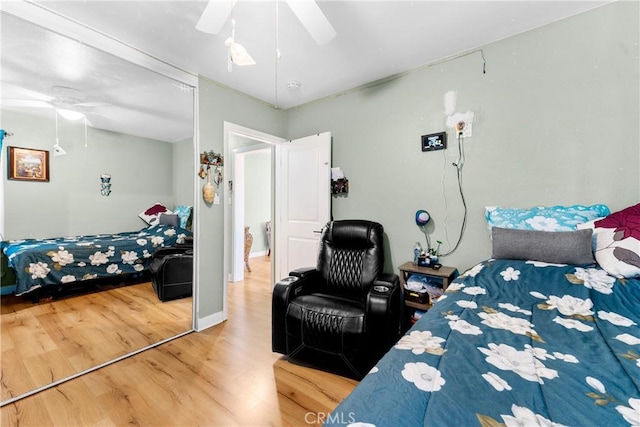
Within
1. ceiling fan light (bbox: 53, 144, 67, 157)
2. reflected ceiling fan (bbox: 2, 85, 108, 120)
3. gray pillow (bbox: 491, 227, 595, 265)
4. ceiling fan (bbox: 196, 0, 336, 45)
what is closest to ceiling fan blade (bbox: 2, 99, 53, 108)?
reflected ceiling fan (bbox: 2, 85, 108, 120)

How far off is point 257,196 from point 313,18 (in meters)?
5.03

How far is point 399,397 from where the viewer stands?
693 mm

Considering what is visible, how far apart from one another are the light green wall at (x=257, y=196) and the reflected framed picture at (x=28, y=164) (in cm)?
411

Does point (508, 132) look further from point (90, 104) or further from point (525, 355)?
point (90, 104)

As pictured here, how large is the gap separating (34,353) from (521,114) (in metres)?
4.17

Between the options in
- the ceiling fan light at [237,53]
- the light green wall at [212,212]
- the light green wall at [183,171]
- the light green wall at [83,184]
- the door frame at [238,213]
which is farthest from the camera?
the door frame at [238,213]

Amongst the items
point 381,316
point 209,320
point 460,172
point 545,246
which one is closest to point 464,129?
point 460,172

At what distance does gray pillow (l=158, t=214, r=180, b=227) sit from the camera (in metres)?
2.51

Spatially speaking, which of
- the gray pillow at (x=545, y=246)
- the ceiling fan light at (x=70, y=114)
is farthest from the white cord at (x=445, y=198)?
the ceiling fan light at (x=70, y=114)

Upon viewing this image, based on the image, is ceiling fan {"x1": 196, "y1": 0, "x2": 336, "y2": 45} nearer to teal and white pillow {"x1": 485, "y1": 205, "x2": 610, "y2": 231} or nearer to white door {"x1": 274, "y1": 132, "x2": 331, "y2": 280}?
white door {"x1": 274, "y1": 132, "x2": 331, "y2": 280}

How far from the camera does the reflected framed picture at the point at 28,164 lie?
5.86 ft

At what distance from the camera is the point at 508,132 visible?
2166mm


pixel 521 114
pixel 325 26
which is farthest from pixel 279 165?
pixel 521 114

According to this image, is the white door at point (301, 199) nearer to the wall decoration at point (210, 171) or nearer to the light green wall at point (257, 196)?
the wall decoration at point (210, 171)
